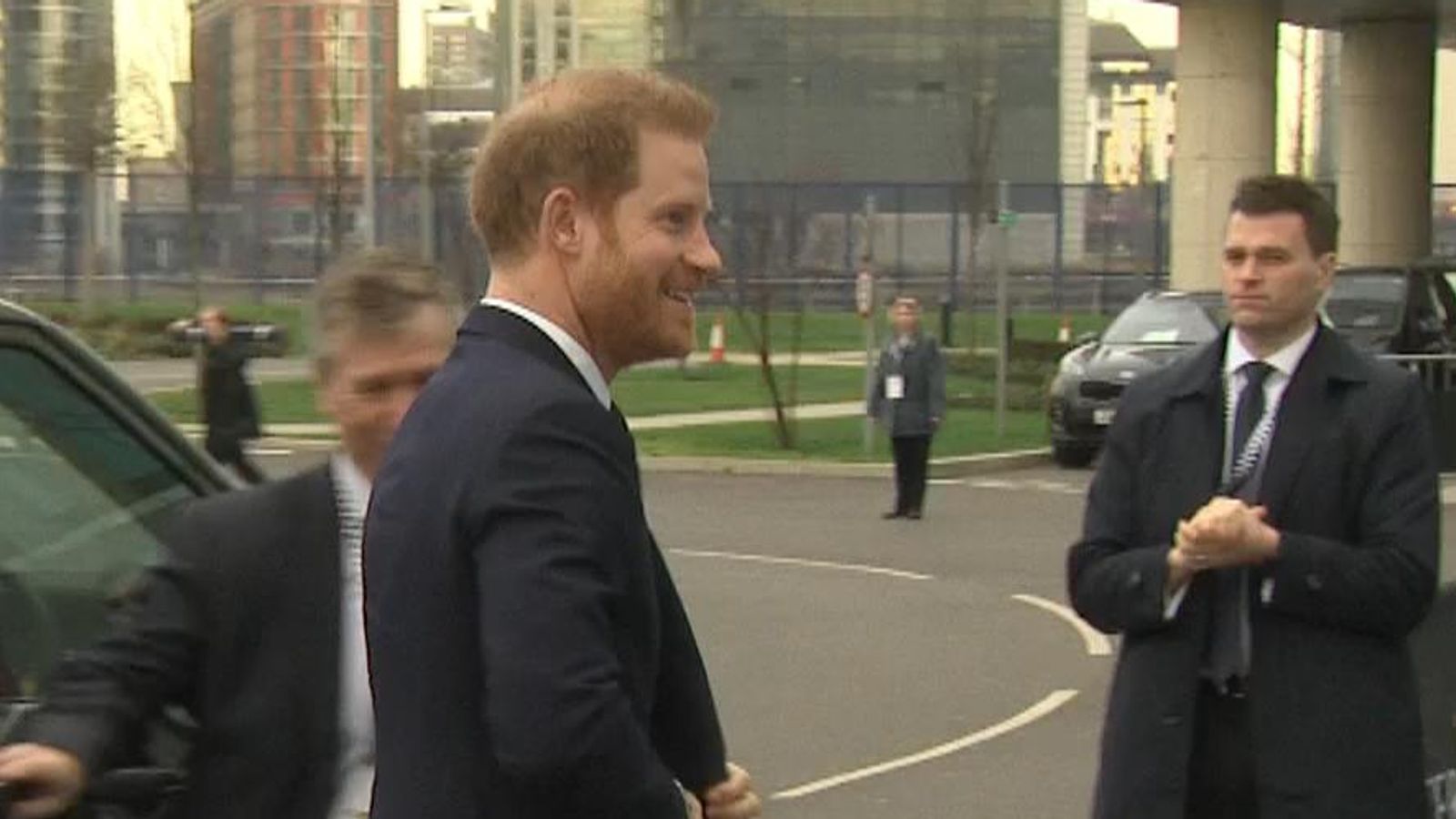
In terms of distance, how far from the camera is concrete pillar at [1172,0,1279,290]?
35.2 m

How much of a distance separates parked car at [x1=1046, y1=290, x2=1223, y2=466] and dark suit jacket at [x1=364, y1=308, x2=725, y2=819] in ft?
78.5

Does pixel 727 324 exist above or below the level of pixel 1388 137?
below

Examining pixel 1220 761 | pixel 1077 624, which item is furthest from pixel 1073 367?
pixel 1220 761

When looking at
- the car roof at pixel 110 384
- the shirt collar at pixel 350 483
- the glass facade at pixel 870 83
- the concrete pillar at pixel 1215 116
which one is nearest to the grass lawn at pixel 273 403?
the concrete pillar at pixel 1215 116

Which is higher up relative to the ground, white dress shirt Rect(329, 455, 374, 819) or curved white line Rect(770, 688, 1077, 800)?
white dress shirt Rect(329, 455, 374, 819)

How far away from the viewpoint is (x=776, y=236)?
206 feet

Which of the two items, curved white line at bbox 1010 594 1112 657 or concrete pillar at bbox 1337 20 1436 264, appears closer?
curved white line at bbox 1010 594 1112 657

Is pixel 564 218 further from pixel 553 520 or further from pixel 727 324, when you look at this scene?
pixel 727 324

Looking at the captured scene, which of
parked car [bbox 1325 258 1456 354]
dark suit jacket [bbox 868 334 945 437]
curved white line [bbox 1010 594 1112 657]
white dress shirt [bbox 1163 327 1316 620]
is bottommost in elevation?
curved white line [bbox 1010 594 1112 657]

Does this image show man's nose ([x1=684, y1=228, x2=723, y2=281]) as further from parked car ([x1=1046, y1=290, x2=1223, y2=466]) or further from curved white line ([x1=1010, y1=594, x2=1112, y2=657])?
parked car ([x1=1046, y1=290, x2=1223, y2=466])

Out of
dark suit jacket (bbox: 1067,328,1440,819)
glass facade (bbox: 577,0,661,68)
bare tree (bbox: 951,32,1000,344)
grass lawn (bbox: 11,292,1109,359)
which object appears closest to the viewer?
dark suit jacket (bbox: 1067,328,1440,819)

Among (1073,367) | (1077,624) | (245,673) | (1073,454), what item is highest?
(245,673)

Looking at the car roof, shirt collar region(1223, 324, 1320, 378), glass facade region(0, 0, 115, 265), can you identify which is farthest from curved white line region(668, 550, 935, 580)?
glass facade region(0, 0, 115, 265)

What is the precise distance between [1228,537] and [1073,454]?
77.6ft
